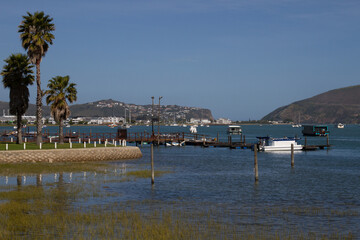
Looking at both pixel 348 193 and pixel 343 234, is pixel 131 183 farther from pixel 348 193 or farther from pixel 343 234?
pixel 343 234

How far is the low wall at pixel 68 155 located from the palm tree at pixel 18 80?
13.4 meters

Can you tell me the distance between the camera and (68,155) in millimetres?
57281

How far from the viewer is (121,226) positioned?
81.1ft

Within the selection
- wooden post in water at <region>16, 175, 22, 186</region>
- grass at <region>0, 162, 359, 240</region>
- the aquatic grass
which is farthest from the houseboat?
the aquatic grass

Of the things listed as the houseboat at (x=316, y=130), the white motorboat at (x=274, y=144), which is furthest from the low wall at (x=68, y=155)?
the houseboat at (x=316, y=130)

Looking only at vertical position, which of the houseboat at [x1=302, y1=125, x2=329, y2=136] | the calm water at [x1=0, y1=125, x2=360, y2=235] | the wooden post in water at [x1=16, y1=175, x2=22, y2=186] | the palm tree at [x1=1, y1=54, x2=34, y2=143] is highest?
the palm tree at [x1=1, y1=54, x2=34, y2=143]

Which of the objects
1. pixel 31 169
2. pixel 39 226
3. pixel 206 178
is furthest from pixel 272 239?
pixel 31 169

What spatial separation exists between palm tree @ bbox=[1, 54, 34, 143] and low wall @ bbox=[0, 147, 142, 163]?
13412 millimetres

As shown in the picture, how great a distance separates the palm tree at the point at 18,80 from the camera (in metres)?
65.3

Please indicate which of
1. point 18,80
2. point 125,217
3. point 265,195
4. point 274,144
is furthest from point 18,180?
point 274,144

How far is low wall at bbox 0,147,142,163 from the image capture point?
52.8 metres

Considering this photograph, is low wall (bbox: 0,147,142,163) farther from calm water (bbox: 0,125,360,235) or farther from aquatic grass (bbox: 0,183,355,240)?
aquatic grass (bbox: 0,183,355,240)

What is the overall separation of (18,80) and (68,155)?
15394mm

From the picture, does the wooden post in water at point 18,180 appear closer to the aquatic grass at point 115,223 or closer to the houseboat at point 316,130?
the aquatic grass at point 115,223
